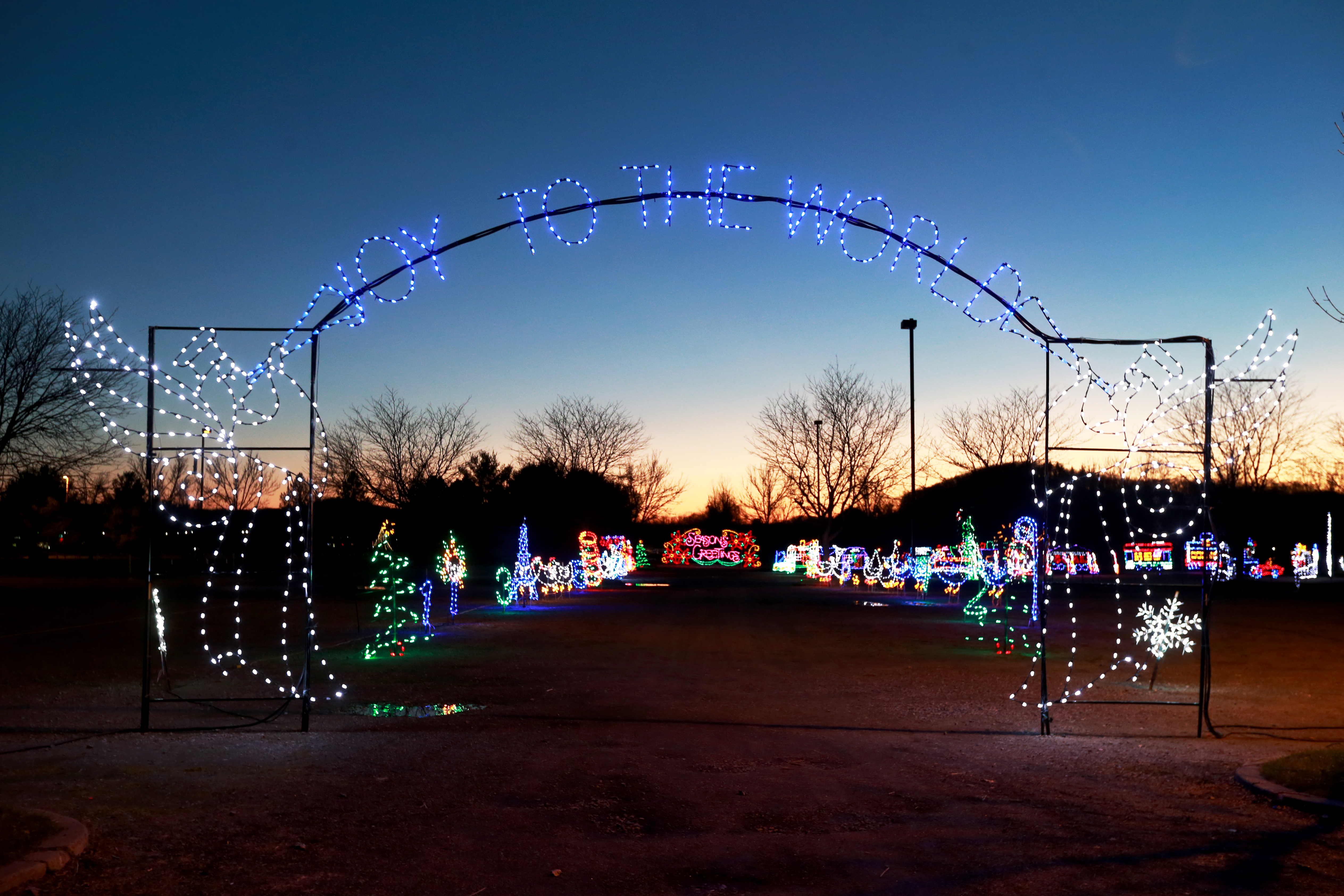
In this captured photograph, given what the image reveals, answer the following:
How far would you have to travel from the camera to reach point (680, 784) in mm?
7961

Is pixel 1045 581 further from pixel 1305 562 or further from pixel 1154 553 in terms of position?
pixel 1305 562

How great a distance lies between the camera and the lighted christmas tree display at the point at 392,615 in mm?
17641

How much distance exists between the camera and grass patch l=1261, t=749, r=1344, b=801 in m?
7.49

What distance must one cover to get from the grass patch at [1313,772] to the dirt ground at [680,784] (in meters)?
0.31

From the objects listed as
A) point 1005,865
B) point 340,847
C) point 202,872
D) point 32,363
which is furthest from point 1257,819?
point 32,363

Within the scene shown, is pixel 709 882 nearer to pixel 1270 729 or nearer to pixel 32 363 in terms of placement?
pixel 1270 729

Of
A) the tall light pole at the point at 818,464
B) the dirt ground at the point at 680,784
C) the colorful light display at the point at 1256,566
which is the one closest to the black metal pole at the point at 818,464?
the tall light pole at the point at 818,464

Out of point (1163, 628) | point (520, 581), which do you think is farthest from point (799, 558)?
point (1163, 628)

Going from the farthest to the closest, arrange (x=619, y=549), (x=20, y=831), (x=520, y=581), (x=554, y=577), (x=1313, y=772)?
(x=619, y=549) < (x=554, y=577) < (x=520, y=581) < (x=1313, y=772) < (x=20, y=831)

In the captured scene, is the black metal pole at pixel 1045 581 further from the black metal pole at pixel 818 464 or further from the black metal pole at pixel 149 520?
the black metal pole at pixel 818 464

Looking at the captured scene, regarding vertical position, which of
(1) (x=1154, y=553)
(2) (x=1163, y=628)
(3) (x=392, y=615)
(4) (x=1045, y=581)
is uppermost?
(4) (x=1045, y=581)

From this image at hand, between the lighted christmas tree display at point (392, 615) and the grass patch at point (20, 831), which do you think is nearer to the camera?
the grass patch at point (20, 831)

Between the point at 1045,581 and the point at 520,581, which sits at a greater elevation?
the point at 1045,581

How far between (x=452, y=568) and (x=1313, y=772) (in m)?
21.3
